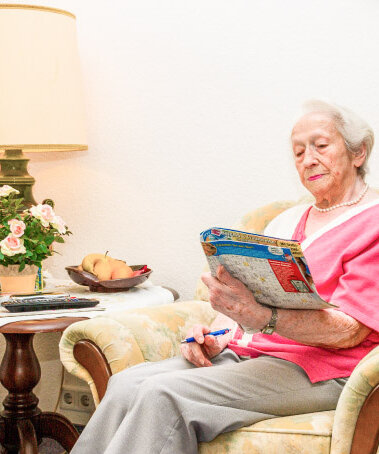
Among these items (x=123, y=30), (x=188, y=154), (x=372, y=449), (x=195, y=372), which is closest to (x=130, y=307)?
(x=195, y=372)

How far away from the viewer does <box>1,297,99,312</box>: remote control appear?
197cm

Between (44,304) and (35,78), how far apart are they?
75cm

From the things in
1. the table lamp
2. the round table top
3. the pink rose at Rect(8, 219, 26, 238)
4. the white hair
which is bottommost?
the round table top

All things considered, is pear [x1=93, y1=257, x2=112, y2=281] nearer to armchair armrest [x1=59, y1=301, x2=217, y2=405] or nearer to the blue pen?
armchair armrest [x1=59, y1=301, x2=217, y2=405]

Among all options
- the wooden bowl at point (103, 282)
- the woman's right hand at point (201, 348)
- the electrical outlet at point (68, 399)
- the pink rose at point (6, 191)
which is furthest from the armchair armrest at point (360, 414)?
the electrical outlet at point (68, 399)

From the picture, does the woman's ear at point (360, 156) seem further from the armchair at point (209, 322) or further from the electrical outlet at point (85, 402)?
the electrical outlet at point (85, 402)

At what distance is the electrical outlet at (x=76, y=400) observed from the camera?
2678mm

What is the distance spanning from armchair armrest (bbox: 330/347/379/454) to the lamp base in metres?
1.38

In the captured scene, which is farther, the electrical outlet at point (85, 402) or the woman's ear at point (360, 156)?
the electrical outlet at point (85, 402)

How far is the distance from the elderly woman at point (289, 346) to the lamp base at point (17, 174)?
98 cm

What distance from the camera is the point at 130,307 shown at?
6.70 ft

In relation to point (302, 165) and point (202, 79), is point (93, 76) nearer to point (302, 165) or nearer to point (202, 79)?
point (202, 79)

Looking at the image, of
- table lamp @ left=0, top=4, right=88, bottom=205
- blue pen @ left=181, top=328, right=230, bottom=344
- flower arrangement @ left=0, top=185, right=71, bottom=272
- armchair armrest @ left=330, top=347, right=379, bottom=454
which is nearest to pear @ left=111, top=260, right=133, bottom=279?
flower arrangement @ left=0, top=185, right=71, bottom=272

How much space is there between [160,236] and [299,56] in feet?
2.57
